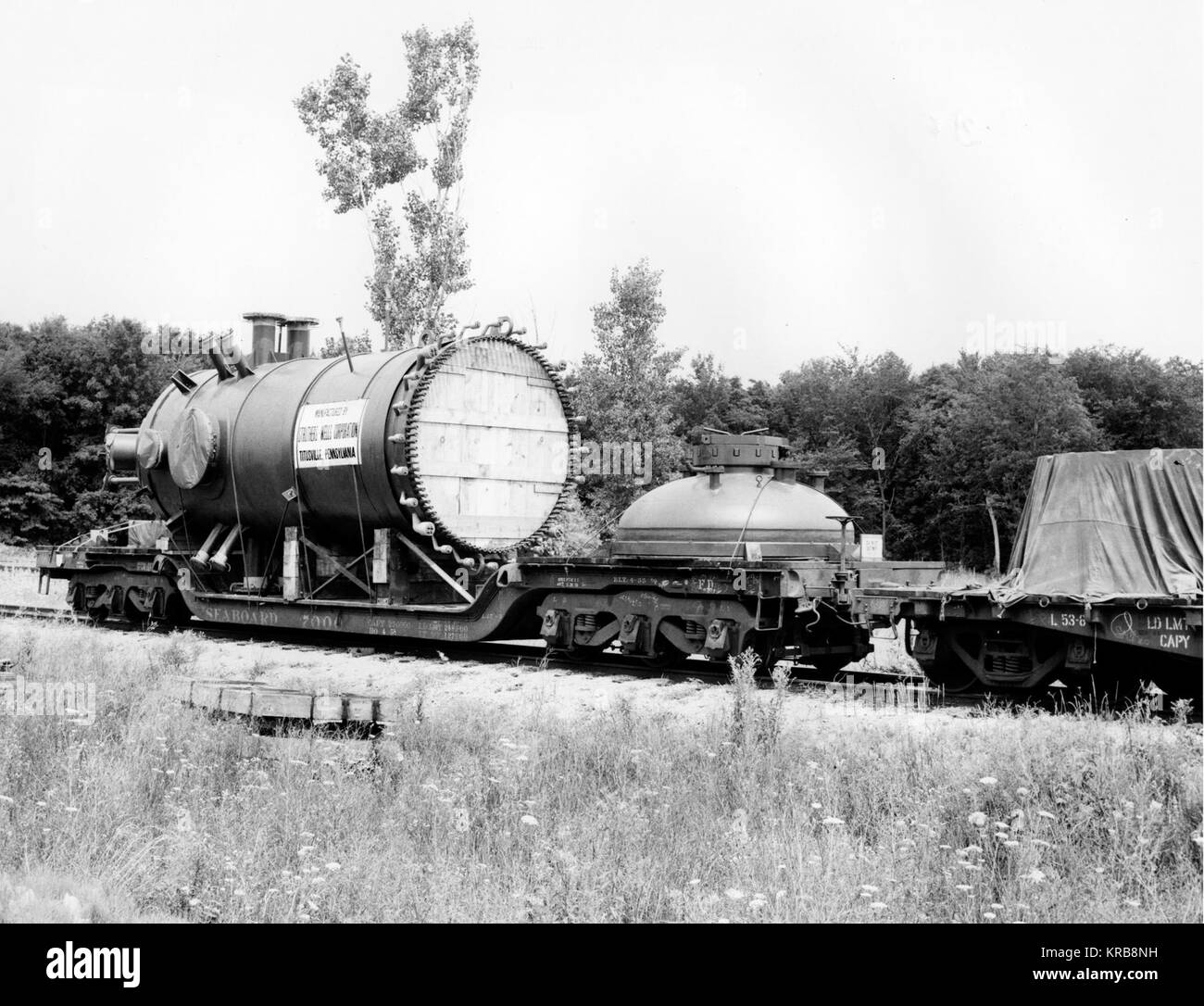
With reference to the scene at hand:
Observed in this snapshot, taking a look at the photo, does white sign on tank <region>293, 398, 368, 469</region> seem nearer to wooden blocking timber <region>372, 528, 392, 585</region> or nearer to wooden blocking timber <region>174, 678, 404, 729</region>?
wooden blocking timber <region>372, 528, 392, 585</region>

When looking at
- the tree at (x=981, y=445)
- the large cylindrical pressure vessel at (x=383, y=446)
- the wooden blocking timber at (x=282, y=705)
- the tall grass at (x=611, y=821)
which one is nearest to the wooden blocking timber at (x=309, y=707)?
the wooden blocking timber at (x=282, y=705)

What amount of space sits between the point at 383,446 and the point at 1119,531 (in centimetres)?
896

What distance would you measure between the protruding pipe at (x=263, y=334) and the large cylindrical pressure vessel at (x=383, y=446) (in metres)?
0.87

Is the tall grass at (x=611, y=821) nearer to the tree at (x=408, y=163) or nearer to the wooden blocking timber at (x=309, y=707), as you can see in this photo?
the wooden blocking timber at (x=309, y=707)

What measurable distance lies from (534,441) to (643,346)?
16818 millimetres

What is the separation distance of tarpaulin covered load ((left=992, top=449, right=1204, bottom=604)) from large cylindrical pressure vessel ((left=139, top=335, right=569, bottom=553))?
775cm

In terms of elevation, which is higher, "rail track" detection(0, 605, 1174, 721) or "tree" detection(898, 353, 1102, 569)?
"tree" detection(898, 353, 1102, 569)

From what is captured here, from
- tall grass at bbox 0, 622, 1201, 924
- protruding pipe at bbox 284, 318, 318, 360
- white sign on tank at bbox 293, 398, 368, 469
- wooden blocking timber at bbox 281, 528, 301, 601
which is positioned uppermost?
protruding pipe at bbox 284, 318, 318, 360

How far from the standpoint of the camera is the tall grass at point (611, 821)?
5.45 metres

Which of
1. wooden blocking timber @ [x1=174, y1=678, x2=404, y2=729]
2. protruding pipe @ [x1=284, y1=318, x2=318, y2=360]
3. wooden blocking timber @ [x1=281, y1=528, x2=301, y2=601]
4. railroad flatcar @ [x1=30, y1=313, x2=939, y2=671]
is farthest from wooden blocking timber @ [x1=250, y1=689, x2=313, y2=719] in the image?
protruding pipe @ [x1=284, y1=318, x2=318, y2=360]

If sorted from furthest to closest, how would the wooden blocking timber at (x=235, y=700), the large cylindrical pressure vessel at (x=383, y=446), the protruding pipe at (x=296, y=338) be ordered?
the protruding pipe at (x=296, y=338)
the large cylindrical pressure vessel at (x=383, y=446)
the wooden blocking timber at (x=235, y=700)

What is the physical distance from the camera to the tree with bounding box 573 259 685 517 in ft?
107

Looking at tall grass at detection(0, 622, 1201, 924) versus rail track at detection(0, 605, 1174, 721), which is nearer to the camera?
tall grass at detection(0, 622, 1201, 924)
